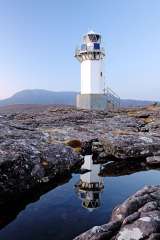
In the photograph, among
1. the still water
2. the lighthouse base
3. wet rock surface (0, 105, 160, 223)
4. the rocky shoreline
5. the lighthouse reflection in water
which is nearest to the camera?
the still water

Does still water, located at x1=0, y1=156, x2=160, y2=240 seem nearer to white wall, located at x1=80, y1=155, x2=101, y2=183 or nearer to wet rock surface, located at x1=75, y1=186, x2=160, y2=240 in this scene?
white wall, located at x1=80, y1=155, x2=101, y2=183

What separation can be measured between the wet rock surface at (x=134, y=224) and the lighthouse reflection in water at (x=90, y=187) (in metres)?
2.89

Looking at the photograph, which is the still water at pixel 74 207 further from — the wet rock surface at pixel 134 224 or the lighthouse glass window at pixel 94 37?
the lighthouse glass window at pixel 94 37

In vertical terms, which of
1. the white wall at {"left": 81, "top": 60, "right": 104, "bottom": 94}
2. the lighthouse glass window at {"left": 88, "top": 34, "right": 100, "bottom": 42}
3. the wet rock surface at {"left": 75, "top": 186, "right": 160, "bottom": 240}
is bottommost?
the wet rock surface at {"left": 75, "top": 186, "right": 160, "bottom": 240}

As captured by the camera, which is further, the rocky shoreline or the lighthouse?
the lighthouse

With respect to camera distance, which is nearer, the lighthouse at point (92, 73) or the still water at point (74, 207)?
the still water at point (74, 207)

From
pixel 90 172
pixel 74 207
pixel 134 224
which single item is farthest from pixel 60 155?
pixel 134 224

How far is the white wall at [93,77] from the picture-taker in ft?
202

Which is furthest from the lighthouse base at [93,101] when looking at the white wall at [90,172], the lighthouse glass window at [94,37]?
the white wall at [90,172]

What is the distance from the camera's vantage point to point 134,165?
18.5m

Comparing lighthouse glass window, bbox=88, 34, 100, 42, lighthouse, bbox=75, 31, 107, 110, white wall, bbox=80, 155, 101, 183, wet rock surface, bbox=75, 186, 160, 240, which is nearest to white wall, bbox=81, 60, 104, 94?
lighthouse, bbox=75, 31, 107, 110

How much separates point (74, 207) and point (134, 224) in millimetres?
4674

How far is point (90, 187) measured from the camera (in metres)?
14.2

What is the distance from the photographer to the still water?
983 cm
